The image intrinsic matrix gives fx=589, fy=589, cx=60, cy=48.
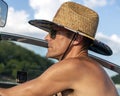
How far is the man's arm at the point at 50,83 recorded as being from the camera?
4352 mm

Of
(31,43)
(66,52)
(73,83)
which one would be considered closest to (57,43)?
(66,52)

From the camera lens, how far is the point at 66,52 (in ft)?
15.3

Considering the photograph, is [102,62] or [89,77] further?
[102,62]

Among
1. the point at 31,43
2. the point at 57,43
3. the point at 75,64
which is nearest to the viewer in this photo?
the point at 75,64

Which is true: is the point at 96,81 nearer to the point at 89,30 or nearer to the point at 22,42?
the point at 89,30

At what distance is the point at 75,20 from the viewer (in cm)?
461

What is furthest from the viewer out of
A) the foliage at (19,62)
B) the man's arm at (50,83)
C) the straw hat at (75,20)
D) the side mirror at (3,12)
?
the foliage at (19,62)

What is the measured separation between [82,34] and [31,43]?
4.03 feet

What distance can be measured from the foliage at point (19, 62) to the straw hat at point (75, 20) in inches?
28.5

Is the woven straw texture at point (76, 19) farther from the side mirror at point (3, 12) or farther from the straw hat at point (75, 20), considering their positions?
the side mirror at point (3, 12)

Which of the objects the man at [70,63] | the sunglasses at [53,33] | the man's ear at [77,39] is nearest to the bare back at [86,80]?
the man at [70,63]

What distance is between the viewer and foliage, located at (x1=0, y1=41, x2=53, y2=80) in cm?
536

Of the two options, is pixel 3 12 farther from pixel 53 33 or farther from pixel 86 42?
pixel 86 42

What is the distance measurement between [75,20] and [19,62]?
1.08 meters
